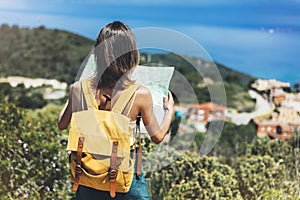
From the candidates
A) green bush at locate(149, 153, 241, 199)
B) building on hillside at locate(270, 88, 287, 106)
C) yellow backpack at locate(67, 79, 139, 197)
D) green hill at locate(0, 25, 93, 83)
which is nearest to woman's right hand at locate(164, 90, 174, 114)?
yellow backpack at locate(67, 79, 139, 197)

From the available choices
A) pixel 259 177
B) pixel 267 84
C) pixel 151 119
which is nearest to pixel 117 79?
pixel 151 119

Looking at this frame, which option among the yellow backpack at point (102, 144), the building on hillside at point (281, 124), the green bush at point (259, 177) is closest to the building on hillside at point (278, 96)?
the building on hillside at point (281, 124)

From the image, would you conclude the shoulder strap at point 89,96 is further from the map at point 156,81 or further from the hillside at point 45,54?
the hillside at point 45,54

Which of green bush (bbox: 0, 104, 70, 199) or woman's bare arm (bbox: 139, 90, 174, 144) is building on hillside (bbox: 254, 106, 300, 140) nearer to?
Answer: green bush (bbox: 0, 104, 70, 199)

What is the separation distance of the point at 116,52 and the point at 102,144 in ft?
1.01

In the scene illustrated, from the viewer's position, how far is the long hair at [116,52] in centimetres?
166

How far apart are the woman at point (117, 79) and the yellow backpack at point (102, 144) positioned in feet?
0.08

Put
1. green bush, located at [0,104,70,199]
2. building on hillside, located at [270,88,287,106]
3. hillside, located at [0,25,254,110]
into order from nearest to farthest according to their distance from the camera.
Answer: green bush, located at [0,104,70,199]
building on hillside, located at [270,88,287,106]
hillside, located at [0,25,254,110]

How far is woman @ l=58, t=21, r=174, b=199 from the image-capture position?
5.47ft

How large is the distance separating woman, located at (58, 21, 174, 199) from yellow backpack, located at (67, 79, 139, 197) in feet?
0.08

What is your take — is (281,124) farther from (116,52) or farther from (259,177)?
(116,52)

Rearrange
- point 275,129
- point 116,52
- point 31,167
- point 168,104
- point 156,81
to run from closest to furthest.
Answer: point 116,52
point 168,104
point 156,81
point 31,167
point 275,129

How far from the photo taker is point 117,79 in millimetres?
1701

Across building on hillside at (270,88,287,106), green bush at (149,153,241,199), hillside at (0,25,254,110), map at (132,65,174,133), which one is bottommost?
green bush at (149,153,241,199)
